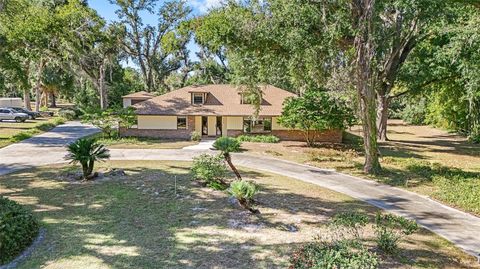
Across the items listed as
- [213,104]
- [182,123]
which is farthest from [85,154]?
[213,104]

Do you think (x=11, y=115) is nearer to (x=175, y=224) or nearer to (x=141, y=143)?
(x=141, y=143)

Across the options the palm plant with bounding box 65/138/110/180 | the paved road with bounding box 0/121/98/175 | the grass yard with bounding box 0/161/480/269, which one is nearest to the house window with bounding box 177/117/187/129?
the paved road with bounding box 0/121/98/175

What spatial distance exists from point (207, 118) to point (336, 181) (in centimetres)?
1768

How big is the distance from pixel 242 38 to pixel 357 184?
39.1 ft

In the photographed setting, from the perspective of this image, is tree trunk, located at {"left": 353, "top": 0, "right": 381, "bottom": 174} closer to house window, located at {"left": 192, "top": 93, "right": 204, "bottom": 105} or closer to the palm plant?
the palm plant

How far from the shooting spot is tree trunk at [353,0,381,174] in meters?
17.0

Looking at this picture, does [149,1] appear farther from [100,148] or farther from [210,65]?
[100,148]

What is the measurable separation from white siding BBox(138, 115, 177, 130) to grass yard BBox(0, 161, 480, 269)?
15.0 meters

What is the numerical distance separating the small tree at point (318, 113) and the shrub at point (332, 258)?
63.7 ft

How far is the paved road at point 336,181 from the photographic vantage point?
11.6 metres

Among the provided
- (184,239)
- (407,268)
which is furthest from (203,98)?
(407,268)

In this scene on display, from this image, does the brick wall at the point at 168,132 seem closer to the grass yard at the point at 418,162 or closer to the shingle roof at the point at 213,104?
the shingle roof at the point at 213,104

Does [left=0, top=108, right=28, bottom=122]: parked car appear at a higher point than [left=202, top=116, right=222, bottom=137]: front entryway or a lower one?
higher

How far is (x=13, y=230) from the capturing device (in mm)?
8797
